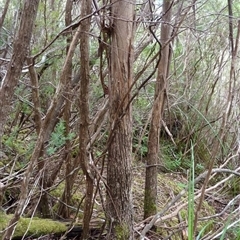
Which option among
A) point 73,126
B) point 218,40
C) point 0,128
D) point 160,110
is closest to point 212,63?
point 218,40

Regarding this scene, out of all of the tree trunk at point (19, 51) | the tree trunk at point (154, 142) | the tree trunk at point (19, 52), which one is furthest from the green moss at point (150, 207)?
the tree trunk at point (19, 51)

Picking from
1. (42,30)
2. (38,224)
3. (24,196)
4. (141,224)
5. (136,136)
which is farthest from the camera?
(136,136)

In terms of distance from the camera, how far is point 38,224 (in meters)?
2.10

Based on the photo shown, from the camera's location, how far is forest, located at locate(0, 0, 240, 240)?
5.44 ft

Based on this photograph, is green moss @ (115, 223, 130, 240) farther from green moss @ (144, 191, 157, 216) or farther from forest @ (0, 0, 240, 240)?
green moss @ (144, 191, 157, 216)

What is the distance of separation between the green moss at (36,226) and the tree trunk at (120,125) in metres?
0.37

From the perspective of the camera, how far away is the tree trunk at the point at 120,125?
1762 millimetres

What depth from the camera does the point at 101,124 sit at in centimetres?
208

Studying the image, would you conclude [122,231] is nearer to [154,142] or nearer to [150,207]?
[150,207]

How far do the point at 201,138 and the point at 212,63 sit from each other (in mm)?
781

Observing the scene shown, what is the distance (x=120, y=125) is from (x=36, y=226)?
0.76 meters

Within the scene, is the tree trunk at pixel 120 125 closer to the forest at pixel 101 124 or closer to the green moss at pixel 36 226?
the forest at pixel 101 124

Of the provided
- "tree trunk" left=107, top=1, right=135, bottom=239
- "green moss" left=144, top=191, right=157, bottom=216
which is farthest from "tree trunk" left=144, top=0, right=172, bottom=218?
"tree trunk" left=107, top=1, right=135, bottom=239

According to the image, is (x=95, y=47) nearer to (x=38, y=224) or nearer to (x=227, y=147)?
(x=38, y=224)
